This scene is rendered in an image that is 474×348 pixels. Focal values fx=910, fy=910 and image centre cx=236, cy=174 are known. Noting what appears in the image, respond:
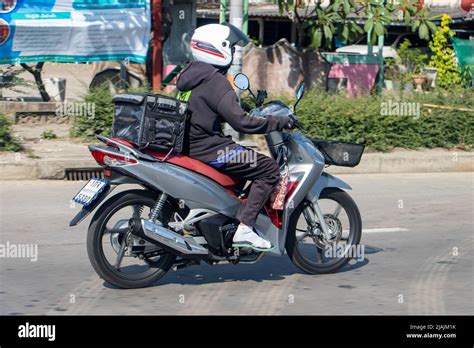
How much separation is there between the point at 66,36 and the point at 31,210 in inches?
196

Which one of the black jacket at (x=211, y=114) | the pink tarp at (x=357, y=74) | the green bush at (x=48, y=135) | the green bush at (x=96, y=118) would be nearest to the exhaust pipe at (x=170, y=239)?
the black jacket at (x=211, y=114)

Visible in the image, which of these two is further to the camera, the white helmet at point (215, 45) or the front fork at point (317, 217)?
→ the front fork at point (317, 217)

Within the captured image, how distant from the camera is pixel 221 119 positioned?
635 cm

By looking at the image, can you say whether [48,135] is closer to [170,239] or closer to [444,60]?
[170,239]

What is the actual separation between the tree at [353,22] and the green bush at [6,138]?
4.88 m

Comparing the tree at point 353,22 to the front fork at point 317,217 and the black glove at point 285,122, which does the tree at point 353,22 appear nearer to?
the front fork at point 317,217

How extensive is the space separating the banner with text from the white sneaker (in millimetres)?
7808

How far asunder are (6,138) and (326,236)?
5.44 m

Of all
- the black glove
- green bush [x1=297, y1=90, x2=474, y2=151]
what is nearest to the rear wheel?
the black glove

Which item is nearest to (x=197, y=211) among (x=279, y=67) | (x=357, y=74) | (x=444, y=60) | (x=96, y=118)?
(x=96, y=118)

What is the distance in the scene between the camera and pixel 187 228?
636 centimetres

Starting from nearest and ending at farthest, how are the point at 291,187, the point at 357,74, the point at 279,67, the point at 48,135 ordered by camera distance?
the point at 291,187 < the point at 48,135 < the point at 279,67 < the point at 357,74

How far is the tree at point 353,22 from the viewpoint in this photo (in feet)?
45.0
